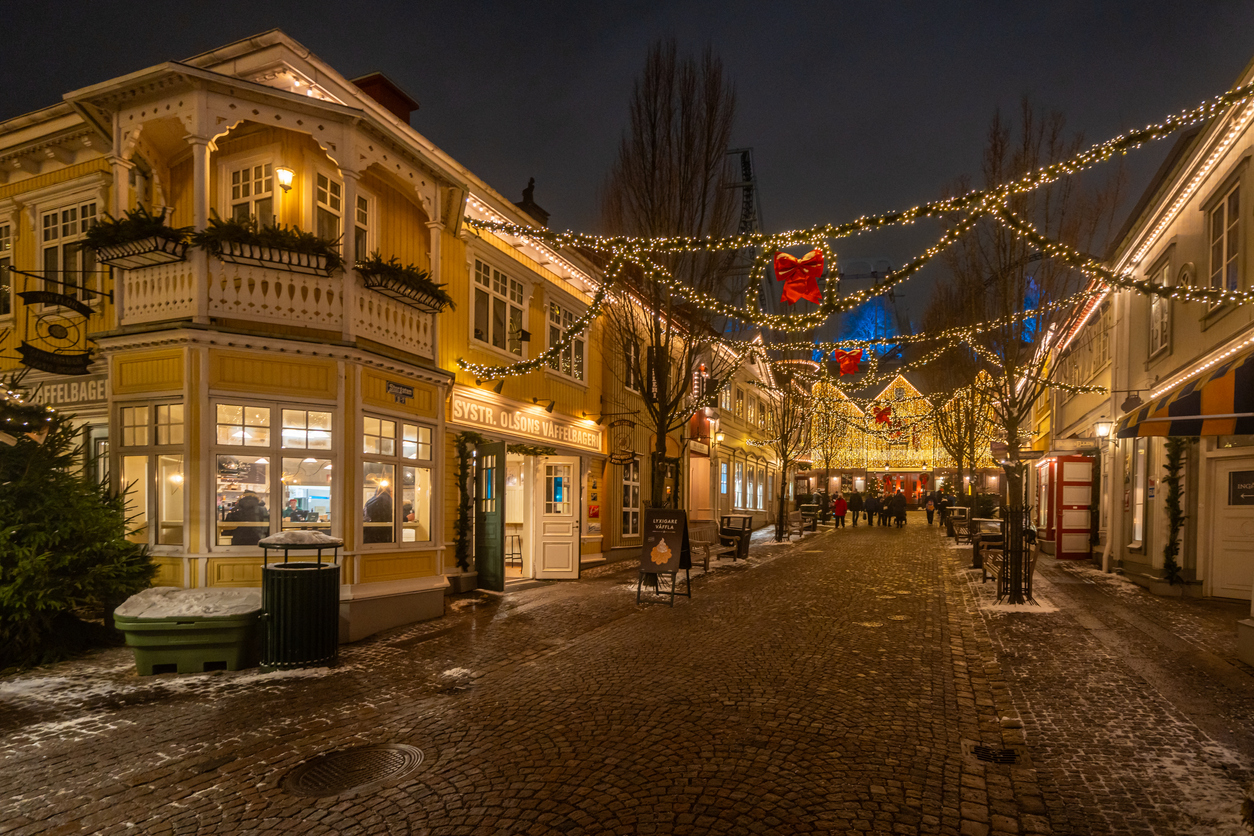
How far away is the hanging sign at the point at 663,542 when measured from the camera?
12180 mm

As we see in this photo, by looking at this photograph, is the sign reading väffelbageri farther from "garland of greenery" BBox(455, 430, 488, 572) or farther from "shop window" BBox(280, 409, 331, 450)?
"shop window" BBox(280, 409, 331, 450)

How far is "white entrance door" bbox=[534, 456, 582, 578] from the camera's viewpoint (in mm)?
15062

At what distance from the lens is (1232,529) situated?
1191 cm

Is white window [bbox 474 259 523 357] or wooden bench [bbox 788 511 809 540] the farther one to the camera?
wooden bench [bbox 788 511 809 540]

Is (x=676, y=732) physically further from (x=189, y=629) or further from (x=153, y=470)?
(x=153, y=470)

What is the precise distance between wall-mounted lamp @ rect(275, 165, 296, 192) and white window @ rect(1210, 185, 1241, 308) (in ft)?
41.1

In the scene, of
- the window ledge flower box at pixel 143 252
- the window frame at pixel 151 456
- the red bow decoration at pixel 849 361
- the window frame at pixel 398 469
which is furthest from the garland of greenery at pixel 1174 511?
the window ledge flower box at pixel 143 252

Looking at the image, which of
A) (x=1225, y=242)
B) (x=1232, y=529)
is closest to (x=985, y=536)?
(x=1232, y=529)

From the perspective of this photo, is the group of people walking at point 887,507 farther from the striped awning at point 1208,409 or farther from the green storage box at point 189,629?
the green storage box at point 189,629

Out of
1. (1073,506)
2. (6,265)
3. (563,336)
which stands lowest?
(1073,506)

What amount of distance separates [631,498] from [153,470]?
42.2 ft

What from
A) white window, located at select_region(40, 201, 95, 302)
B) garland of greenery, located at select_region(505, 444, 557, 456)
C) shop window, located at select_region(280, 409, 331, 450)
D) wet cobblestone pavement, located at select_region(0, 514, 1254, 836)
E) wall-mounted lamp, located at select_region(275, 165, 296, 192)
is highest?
wall-mounted lamp, located at select_region(275, 165, 296, 192)

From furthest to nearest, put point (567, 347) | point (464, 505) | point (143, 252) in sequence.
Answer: point (567, 347) → point (464, 505) → point (143, 252)

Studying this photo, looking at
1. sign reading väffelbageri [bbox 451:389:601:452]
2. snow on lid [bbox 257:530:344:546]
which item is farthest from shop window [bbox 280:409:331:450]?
sign reading väffelbageri [bbox 451:389:601:452]
